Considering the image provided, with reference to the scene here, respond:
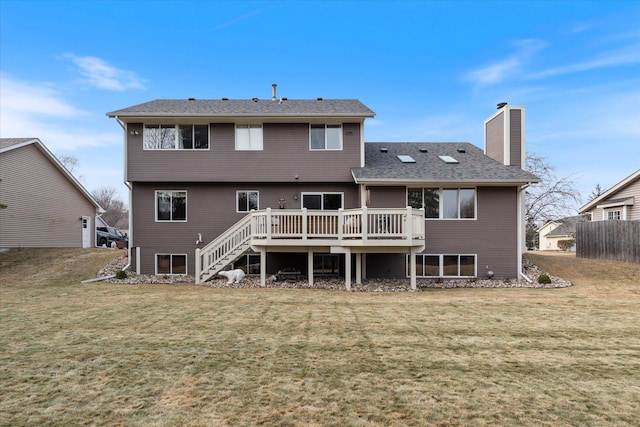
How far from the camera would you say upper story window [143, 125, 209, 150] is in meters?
15.4

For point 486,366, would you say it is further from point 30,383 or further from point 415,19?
point 415,19

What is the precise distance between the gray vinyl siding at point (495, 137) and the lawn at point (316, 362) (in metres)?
8.15

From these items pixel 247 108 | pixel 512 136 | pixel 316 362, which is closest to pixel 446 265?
pixel 512 136

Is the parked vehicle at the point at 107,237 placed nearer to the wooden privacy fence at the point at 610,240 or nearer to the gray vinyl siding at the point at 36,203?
the gray vinyl siding at the point at 36,203

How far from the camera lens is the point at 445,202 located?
15.1m

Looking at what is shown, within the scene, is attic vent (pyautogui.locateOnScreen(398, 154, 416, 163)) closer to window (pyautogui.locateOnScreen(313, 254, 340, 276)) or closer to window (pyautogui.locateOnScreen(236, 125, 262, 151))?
window (pyautogui.locateOnScreen(313, 254, 340, 276))

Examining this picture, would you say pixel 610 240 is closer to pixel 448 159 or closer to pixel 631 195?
pixel 631 195

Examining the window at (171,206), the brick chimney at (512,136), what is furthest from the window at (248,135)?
the brick chimney at (512,136)

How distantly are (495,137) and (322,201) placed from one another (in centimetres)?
841

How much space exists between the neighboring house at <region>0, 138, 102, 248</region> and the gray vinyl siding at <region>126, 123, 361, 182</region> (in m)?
8.40

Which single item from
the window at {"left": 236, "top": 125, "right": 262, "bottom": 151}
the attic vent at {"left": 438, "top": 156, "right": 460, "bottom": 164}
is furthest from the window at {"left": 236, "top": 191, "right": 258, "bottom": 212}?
the attic vent at {"left": 438, "top": 156, "right": 460, "bottom": 164}

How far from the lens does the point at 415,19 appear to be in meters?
19.3

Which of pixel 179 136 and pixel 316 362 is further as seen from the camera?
pixel 179 136

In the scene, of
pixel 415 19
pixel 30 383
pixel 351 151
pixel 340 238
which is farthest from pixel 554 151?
pixel 30 383
